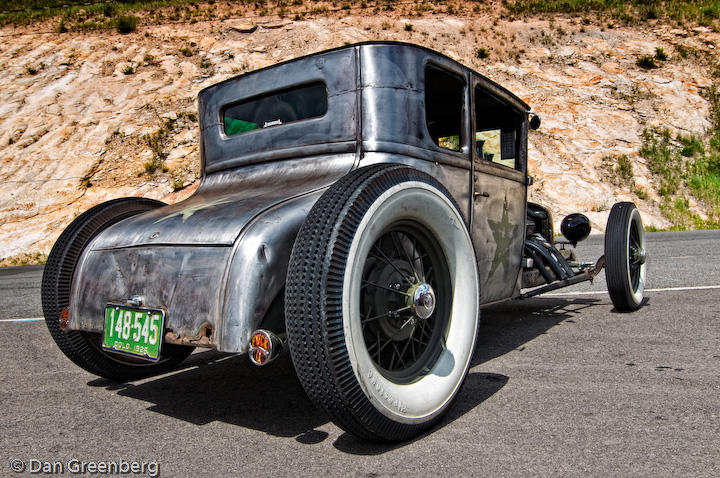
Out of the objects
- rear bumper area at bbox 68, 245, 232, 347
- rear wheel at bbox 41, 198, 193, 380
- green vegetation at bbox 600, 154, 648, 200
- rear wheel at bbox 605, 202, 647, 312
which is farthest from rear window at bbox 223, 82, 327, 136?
green vegetation at bbox 600, 154, 648, 200

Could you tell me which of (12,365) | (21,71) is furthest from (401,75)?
(21,71)

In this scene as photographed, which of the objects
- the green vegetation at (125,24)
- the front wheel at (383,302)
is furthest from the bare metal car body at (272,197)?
the green vegetation at (125,24)

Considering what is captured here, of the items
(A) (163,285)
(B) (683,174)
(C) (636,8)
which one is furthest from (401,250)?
(C) (636,8)

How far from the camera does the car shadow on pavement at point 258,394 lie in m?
2.42

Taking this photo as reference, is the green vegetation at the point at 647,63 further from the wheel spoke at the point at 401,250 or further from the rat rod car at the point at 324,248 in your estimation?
the wheel spoke at the point at 401,250

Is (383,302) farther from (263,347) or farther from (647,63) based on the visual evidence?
(647,63)

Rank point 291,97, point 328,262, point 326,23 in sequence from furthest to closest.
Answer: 1. point 326,23
2. point 291,97
3. point 328,262

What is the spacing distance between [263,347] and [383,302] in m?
0.56

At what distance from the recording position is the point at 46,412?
2.69 m

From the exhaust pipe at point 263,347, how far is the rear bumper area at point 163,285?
0.20 metres

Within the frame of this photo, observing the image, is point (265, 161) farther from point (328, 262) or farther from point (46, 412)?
point (46, 412)

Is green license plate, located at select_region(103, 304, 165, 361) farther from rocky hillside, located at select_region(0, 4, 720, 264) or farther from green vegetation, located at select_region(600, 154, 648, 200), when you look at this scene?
green vegetation, located at select_region(600, 154, 648, 200)

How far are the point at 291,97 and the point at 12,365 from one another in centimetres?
248

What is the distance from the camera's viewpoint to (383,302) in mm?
2393
